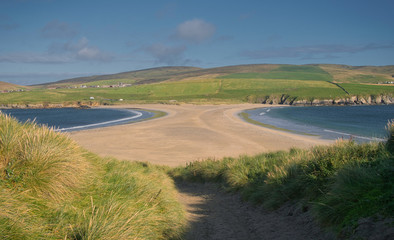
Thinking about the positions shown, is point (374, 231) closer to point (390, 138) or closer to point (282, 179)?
point (282, 179)

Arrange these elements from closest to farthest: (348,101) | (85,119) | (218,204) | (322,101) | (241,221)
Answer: (241,221)
(218,204)
(85,119)
(348,101)
(322,101)

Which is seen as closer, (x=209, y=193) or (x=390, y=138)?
(x=390, y=138)

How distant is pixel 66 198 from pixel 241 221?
3.49 metres

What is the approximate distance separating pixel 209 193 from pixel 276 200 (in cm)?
293

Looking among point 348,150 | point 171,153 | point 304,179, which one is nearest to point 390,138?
point 348,150

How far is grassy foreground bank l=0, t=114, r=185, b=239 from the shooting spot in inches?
147

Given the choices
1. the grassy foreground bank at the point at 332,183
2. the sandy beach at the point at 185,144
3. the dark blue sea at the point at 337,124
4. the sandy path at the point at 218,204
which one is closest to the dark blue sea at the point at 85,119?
the sandy beach at the point at 185,144

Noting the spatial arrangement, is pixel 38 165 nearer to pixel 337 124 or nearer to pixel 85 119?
pixel 337 124

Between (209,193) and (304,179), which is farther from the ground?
(304,179)

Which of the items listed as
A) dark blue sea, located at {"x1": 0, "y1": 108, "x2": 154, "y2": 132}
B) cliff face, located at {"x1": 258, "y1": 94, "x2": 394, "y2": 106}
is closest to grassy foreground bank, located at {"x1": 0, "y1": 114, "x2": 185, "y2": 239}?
dark blue sea, located at {"x1": 0, "y1": 108, "x2": 154, "y2": 132}

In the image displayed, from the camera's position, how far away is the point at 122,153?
1945 cm

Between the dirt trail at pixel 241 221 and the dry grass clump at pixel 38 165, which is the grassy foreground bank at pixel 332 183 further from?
the dry grass clump at pixel 38 165

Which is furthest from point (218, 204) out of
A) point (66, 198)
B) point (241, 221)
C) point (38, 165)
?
point (38, 165)

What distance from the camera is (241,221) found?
6598mm
